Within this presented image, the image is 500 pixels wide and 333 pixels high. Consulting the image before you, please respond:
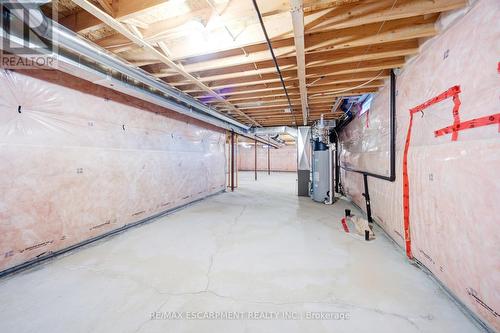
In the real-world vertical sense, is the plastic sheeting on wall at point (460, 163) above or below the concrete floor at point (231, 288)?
above

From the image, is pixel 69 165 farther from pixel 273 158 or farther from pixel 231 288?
pixel 273 158

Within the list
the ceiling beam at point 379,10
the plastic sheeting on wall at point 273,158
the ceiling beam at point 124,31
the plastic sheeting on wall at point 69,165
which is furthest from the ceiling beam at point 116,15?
the plastic sheeting on wall at point 273,158

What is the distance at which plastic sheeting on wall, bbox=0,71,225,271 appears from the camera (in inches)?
74.6

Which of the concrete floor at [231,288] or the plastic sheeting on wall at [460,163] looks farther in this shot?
the concrete floor at [231,288]

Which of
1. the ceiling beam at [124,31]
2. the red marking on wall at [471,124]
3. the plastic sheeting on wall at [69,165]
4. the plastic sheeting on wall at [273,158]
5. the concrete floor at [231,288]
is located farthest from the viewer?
the plastic sheeting on wall at [273,158]

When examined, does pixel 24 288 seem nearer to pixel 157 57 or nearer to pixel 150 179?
pixel 150 179

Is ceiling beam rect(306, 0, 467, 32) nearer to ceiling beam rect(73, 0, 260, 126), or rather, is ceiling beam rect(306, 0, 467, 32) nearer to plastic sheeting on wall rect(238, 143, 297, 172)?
ceiling beam rect(73, 0, 260, 126)

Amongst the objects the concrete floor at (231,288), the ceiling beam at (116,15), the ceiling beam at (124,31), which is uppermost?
the ceiling beam at (116,15)

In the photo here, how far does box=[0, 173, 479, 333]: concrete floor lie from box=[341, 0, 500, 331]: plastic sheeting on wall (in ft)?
0.83

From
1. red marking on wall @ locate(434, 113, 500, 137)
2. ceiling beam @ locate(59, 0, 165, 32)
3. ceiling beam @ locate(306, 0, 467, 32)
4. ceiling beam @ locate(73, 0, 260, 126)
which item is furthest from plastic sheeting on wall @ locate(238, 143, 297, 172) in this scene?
red marking on wall @ locate(434, 113, 500, 137)

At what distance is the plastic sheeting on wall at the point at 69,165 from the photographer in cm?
190

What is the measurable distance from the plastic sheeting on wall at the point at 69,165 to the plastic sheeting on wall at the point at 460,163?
12.3 ft

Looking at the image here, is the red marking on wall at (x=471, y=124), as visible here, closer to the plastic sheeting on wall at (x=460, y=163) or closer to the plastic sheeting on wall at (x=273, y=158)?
the plastic sheeting on wall at (x=460, y=163)

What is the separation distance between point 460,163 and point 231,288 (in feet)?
6.42
